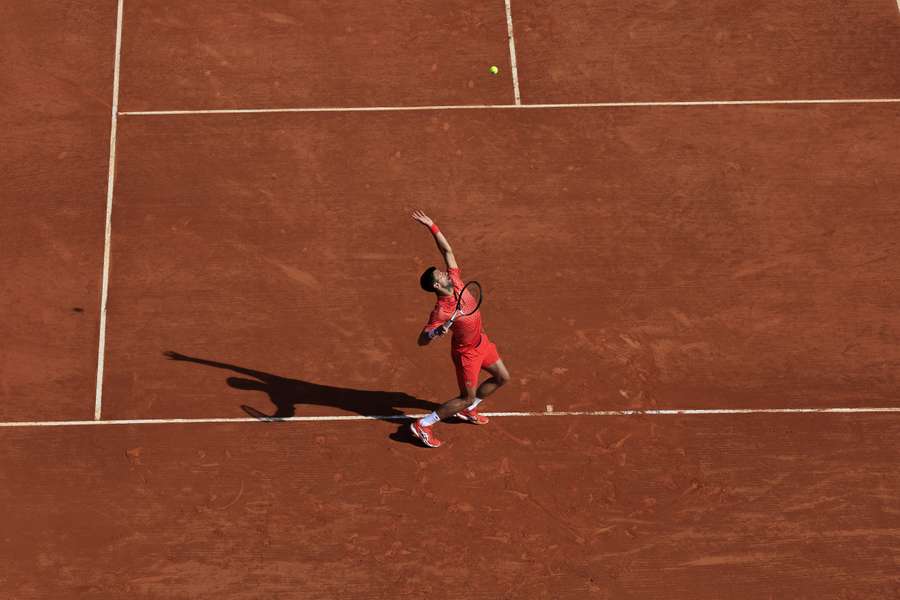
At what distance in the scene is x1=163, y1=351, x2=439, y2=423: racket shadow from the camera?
10.3 metres

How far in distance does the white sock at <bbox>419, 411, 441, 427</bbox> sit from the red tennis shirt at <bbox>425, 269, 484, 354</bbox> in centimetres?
81

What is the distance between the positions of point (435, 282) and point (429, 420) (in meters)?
1.65

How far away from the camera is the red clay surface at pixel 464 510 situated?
31.0 ft

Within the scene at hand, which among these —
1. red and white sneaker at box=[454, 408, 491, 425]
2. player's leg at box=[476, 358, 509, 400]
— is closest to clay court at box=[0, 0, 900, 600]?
red and white sneaker at box=[454, 408, 491, 425]

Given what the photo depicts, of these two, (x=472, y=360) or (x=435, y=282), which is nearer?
(x=435, y=282)

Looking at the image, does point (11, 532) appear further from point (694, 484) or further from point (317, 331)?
point (694, 484)

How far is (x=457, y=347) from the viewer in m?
9.38

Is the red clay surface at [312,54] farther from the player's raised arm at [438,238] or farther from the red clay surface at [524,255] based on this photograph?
the player's raised arm at [438,238]

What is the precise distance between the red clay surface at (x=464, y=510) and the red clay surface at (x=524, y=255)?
0.43m

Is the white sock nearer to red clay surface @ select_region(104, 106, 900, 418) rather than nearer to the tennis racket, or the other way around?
red clay surface @ select_region(104, 106, 900, 418)

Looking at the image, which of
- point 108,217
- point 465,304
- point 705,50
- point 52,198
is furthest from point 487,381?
point 705,50

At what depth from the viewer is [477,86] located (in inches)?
487

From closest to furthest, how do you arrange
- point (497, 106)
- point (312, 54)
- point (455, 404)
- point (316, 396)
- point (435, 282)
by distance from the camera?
point (435, 282) < point (455, 404) < point (316, 396) < point (497, 106) < point (312, 54)

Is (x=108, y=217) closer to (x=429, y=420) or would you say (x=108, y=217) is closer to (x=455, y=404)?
(x=429, y=420)
